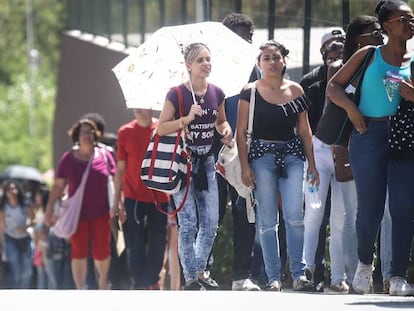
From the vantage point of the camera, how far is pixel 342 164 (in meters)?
11.5

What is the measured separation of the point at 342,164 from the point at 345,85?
129 centimetres

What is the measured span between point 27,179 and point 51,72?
35.1 meters

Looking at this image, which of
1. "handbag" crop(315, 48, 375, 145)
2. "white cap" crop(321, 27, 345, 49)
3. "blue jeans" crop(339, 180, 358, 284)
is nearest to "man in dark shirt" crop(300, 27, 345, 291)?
"white cap" crop(321, 27, 345, 49)

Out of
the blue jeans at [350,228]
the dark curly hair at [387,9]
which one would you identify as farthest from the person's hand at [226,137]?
the dark curly hair at [387,9]

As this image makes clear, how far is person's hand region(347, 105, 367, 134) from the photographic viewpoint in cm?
1019

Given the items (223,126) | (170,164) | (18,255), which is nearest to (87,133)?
(223,126)

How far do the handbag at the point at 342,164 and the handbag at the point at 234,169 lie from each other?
0.70 meters

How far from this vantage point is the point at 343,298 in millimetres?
10070

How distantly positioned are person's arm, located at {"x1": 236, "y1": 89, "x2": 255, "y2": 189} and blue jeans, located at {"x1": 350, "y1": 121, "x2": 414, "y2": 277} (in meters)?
1.15

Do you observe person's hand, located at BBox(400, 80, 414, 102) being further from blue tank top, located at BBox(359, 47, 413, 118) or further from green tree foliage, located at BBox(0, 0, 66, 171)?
green tree foliage, located at BBox(0, 0, 66, 171)

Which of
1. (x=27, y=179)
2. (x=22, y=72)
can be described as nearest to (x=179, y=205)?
(x=27, y=179)

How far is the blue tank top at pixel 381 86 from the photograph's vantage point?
1018 centimetres

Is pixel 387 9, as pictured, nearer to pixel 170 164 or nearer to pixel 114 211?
pixel 170 164

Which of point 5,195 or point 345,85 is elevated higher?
point 345,85
